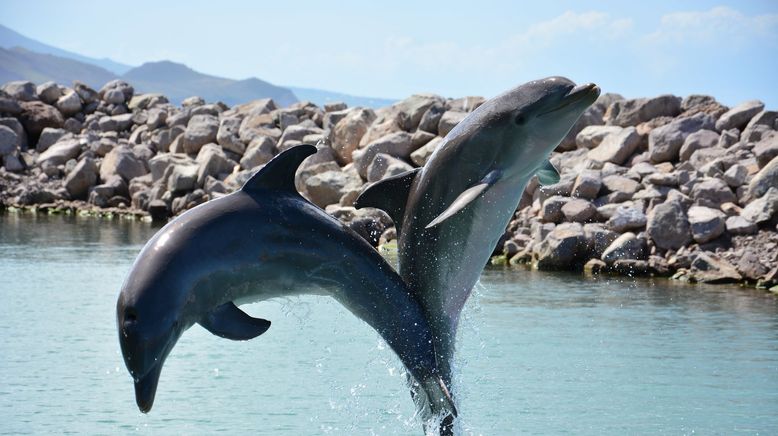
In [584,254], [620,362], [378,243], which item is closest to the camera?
[620,362]

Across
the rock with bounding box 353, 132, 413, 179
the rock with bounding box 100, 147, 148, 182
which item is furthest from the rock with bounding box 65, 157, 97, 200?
the rock with bounding box 353, 132, 413, 179

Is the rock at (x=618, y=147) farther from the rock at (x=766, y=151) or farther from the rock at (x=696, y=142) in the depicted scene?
the rock at (x=766, y=151)

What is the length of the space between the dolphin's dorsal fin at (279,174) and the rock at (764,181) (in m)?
15.5

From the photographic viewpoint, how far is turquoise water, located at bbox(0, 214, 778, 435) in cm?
923

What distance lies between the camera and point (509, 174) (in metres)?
4.99

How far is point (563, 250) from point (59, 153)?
67.4 ft

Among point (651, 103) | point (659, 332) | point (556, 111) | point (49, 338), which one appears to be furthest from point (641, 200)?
point (556, 111)

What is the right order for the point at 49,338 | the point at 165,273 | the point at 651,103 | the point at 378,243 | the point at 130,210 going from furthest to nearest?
1. the point at 130,210
2. the point at 651,103
3. the point at 378,243
4. the point at 49,338
5. the point at 165,273

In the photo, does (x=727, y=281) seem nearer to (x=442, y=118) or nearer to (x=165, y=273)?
(x=442, y=118)

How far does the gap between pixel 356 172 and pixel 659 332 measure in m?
12.8

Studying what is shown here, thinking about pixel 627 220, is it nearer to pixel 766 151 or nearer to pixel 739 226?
pixel 739 226

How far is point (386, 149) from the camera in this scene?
82.5 feet

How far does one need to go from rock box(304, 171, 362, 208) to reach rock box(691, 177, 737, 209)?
8488 millimetres

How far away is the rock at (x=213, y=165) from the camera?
Answer: 28987 mm
